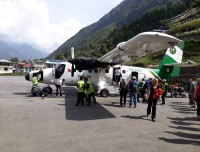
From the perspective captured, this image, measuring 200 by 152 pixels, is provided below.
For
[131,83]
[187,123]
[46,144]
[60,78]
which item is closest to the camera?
[46,144]

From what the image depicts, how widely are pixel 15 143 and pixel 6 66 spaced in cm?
14147

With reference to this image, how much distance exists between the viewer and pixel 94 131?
9.71 metres

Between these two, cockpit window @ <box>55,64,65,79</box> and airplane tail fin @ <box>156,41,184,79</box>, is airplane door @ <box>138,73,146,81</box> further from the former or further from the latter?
cockpit window @ <box>55,64,65,79</box>

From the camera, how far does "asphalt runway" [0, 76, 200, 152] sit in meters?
7.88

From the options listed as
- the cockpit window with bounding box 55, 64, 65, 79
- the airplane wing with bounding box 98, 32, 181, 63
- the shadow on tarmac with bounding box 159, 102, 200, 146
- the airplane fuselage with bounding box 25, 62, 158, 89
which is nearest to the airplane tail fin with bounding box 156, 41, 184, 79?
the airplane fuselage with bounding box 25, 62, 158, 89

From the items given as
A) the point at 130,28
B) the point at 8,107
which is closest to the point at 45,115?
the point at 8,107

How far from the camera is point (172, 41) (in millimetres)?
12086

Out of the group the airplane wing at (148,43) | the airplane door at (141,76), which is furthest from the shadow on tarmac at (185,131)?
the airplane door at (141,76)

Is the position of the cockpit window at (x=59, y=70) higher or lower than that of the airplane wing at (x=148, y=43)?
lower

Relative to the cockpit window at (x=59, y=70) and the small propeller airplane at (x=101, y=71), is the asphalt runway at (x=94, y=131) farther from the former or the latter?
the cockpit window at (x=59, y=70)

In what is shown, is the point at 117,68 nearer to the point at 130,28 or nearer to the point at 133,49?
the point at 133,49

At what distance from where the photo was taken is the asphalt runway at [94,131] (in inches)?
310

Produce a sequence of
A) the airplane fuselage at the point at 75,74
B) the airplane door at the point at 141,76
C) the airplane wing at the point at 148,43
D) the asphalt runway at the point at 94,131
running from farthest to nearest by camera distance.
Result: 1. the airplane door at the point at 141,76
2. the airplane fuselage at the point at 75,74
3. the airplane wing at the point at 148,43
4. the asphalt runway at the point at 94,131

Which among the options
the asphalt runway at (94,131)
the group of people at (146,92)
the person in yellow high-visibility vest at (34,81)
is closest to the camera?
the asphalt runway at (94,131)
